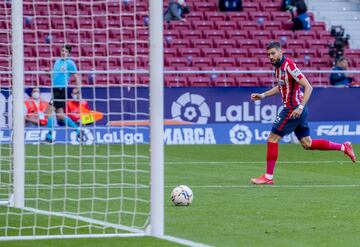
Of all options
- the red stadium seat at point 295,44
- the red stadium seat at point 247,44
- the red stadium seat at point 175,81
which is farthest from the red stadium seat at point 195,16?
the red stadium seat at point 175,81

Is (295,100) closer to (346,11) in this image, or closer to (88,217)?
(88,217)

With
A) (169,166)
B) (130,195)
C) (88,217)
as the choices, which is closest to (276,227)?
(88,217)

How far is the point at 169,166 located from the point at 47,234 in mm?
8755

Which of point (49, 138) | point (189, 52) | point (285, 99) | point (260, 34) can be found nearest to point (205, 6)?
point (260, 34)

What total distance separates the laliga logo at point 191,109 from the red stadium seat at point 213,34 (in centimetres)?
596

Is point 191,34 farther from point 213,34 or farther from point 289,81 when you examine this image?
point 289,81

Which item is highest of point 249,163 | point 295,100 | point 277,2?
point 277,2

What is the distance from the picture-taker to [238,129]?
1016 inches

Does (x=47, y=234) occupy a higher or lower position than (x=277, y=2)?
lower

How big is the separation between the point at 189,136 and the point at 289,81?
32.6 ft

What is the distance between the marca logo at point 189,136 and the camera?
25359mm

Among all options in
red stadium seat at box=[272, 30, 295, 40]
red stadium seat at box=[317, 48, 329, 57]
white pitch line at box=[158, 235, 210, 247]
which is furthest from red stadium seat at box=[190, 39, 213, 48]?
white pitch line at box=[158, 235, 210, 247]

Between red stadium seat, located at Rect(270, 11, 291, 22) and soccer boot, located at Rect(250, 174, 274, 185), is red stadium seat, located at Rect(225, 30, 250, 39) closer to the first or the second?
red stadium seat, located at Rect(270, 11, 291, 22)

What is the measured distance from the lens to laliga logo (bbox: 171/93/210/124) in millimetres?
25578
